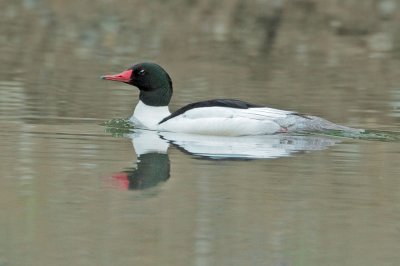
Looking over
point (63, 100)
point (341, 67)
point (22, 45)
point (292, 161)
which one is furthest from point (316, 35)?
point (292, 161)

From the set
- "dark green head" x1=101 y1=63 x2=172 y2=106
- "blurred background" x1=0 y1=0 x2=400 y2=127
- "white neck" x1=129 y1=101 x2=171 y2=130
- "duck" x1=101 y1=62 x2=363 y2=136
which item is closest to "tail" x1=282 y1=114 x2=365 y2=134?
"duck" x1=101 y1=62 x2=363 y2=136

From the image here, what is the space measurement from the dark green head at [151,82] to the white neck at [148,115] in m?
0.09

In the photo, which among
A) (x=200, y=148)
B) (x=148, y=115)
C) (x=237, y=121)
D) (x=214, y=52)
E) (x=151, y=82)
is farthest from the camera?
(x=214, y=52)

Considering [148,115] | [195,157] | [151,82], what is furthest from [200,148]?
[151,82]

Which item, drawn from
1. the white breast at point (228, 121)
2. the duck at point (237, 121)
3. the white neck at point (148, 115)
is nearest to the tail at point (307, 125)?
the duck at point (237, 121)

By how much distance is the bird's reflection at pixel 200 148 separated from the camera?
1040 centimetres

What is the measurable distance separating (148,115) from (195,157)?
2.51m

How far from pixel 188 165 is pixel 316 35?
13367 mm

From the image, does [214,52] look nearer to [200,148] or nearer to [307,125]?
[307,125]

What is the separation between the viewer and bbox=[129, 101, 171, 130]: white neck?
45.1 feet

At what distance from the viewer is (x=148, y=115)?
45.4ft

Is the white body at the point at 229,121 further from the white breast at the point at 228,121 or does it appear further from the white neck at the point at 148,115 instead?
the white neck at the point at 148,115

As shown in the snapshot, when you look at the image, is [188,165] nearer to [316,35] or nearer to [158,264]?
[158,264]

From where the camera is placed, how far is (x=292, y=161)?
37.0ft
